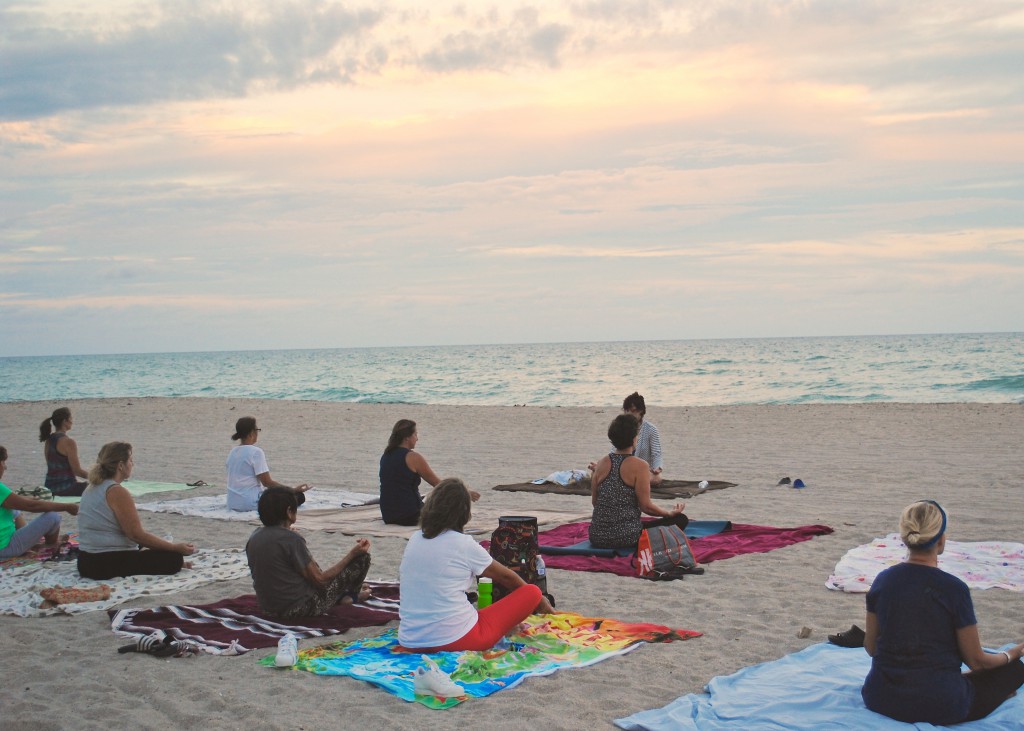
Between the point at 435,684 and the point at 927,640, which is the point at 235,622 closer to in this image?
the point at 435,684

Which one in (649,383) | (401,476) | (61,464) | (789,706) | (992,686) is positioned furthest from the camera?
(649,383)

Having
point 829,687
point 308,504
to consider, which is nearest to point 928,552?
point 829,687

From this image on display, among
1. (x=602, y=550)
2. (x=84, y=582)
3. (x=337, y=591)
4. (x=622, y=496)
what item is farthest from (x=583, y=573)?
(x=84, y=582)

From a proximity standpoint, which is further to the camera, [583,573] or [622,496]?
[622,496]

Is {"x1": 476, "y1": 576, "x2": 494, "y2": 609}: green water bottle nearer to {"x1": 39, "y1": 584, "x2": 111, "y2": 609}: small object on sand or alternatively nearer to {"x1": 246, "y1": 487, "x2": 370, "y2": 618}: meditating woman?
{"x1": 246, "y1": 487, "x2": 370, "y2": 618}: meditating woman

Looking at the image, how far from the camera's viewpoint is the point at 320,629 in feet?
18.7

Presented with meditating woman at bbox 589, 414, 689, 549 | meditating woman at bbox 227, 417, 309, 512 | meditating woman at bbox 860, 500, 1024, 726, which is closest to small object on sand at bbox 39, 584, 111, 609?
meditating woman at bbox 227, 417, 309, 512

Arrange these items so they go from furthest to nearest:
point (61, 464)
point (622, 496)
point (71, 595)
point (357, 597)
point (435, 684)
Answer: point (61, 464) → point (622, 496) → point (71, 595) → point (357, 597) → point (435, 684)

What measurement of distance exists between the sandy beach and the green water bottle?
0.67m

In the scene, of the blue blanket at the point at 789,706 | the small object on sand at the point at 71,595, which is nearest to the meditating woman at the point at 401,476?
the small object on sand at the point at 71,595

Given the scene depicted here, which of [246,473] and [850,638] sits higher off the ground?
[246,473]

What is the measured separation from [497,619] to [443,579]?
1.50ft

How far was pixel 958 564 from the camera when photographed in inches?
284

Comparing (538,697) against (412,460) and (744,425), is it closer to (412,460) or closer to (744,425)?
(412,460)
